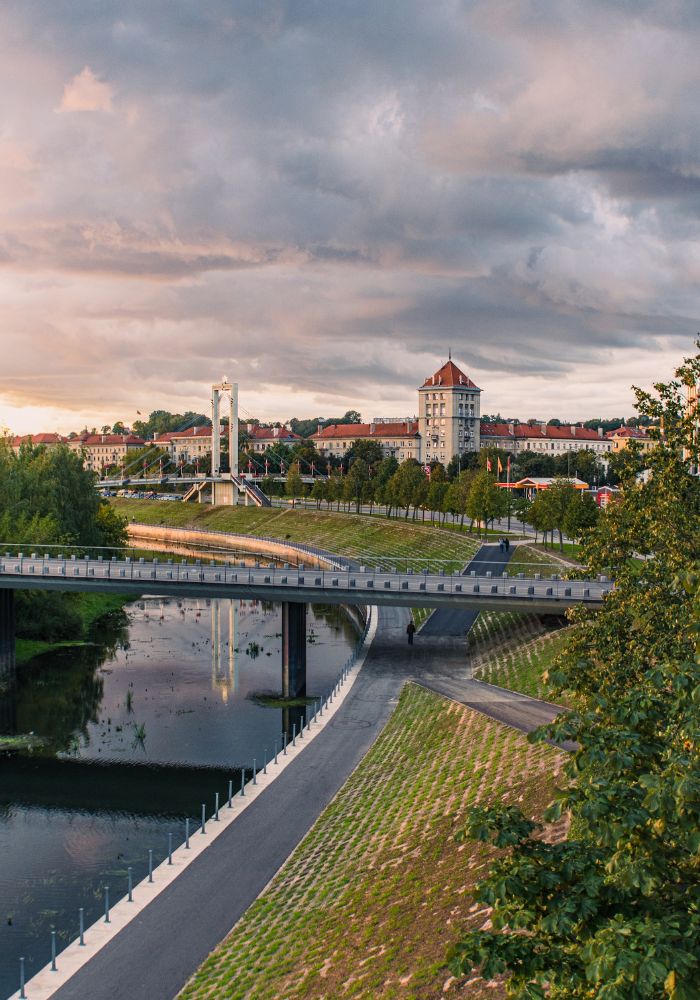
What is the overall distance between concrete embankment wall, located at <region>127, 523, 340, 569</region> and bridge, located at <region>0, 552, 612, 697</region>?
40.3 meters

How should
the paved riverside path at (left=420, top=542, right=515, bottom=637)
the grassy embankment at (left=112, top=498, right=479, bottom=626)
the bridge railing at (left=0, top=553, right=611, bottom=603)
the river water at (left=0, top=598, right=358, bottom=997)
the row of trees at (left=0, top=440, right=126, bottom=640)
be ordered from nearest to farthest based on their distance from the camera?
1. the river water at (left=0, top=598, right=358, bottom=997)
2. the bridge railing at (left=0, top=553, right=611, bottom=603)
3. the paved riverside path at (left=420, top=542, right=515, bottom=637)
4. the row of trees at (left=0, top=440, right=126, bottom=640)
5. the grassy embankment at (left=112, top=498, right=479, bottom=626)

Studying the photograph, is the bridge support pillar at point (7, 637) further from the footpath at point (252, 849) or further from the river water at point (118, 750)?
the footpath at point (252, 849)

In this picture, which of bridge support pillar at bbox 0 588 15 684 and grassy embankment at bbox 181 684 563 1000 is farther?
bridge support pillar at bbox 0 588 15 684

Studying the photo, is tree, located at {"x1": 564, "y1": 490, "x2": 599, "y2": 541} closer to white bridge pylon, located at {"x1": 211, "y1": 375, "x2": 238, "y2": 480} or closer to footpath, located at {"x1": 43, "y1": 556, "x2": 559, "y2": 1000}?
footpath, located at {"x1": 43, "y1": 556, "x2": 559, "y2": 1000}

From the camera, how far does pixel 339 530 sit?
132 meters

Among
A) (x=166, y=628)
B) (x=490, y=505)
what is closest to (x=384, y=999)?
(x=166, y=628)

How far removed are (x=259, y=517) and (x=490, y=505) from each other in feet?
192

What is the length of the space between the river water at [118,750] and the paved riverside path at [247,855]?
290cm

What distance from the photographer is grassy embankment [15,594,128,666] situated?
229ft

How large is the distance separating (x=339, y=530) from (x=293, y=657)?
73599mm

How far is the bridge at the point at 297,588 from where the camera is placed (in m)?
56.1

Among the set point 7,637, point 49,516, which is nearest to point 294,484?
point 49,516

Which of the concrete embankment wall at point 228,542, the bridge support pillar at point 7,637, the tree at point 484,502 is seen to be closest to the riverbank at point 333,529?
the tree at point 484,502

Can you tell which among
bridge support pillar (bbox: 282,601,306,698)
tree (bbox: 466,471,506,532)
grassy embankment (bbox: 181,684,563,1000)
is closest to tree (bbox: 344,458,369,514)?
tree (bbox: 466,471,506,532)
